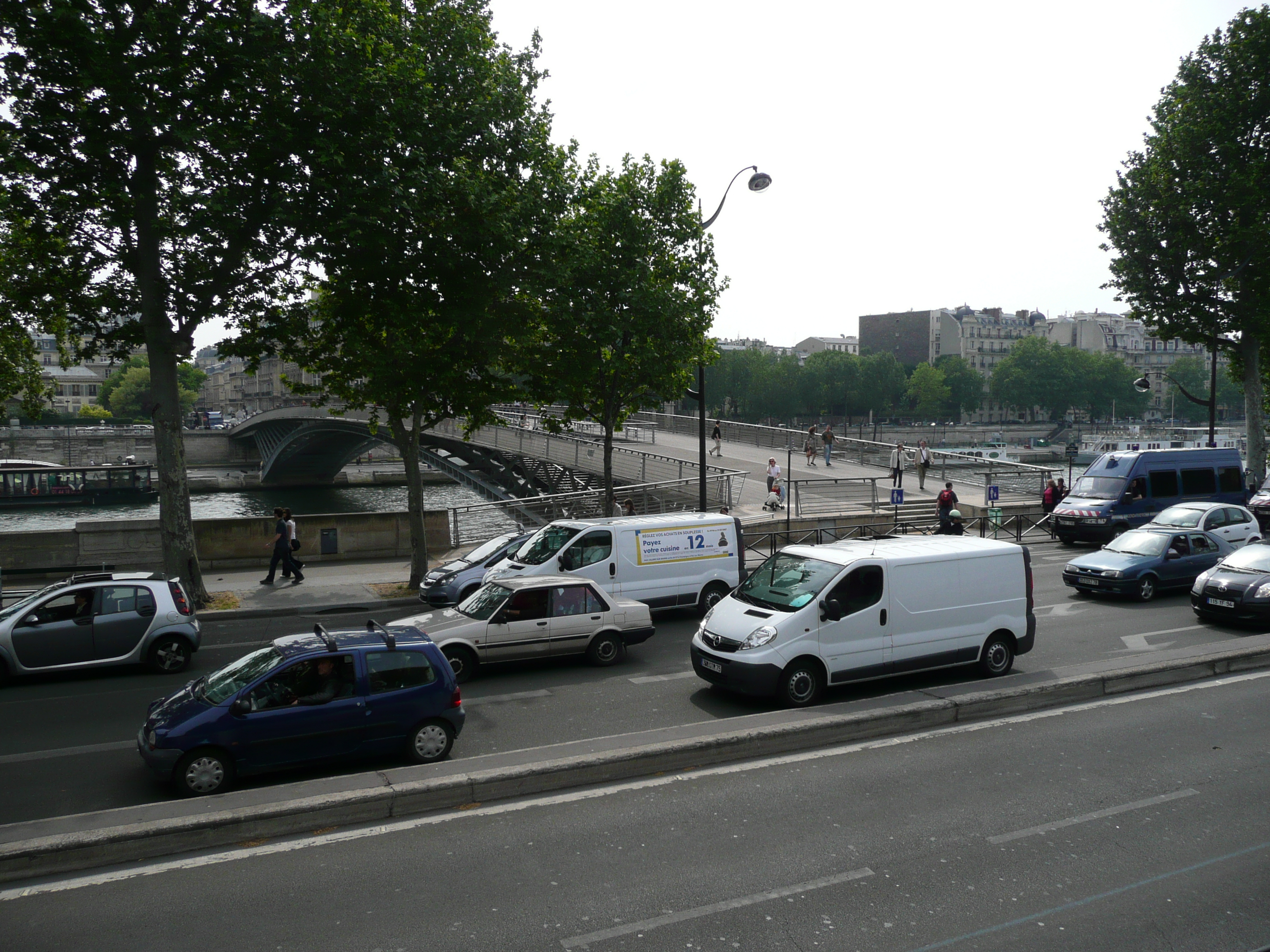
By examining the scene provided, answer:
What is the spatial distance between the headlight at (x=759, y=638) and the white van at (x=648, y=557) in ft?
16.7

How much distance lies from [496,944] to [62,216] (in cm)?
1570

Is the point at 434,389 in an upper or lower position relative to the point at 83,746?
upper

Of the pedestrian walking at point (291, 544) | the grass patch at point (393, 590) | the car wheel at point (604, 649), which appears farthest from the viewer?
the pedestrian walking at point (291, 544)

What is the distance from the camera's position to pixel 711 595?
1605cm

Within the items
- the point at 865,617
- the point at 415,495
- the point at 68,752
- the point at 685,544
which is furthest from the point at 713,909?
the point at 415,495

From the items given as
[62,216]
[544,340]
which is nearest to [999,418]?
[544,340]

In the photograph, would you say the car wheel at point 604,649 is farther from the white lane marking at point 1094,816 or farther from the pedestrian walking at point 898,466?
the pedestrian walking at point 898,466

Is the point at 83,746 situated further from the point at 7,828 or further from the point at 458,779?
the point at 458,779

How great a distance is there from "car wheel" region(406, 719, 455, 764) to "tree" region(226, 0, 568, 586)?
10.0 meters

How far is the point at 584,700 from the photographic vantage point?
1074 centimetres

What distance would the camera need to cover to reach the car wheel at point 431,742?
8383 millimetres

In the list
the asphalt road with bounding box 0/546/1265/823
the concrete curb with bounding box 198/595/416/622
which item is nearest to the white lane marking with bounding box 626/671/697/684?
the asphalt road with bounding box 0/546/1265/823

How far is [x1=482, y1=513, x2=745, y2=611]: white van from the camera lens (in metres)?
15.0

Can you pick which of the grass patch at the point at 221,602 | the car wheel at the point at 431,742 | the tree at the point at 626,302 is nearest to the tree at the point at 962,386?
the tree at the point at 626,302
